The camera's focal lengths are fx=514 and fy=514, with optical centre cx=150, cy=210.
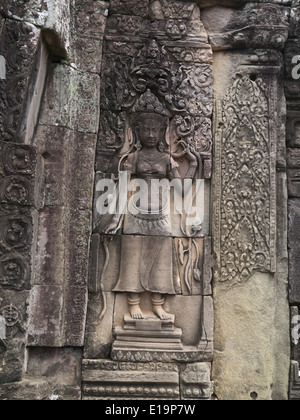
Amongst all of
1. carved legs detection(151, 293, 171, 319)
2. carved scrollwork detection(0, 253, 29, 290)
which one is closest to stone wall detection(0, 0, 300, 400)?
carved scrollwork detection(0, 253, 29, 290)

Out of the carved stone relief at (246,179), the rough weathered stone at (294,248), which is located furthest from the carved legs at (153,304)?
the rough weathered stone at (294,248)

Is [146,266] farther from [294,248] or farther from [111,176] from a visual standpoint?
[294,248]

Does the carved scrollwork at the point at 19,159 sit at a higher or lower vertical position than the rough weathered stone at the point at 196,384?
higher

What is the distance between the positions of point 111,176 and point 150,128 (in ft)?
2.05

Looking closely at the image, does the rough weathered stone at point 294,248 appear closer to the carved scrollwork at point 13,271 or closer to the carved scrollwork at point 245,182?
the carved scrollwork at point 245,182

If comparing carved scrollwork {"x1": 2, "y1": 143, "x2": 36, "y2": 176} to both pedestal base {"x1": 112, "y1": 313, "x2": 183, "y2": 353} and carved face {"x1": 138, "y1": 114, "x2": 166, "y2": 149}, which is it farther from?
pedestal base {"x1": 112, "y1": 313, "x2": 183, "y2": 353}

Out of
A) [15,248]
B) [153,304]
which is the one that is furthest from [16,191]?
[153,304]

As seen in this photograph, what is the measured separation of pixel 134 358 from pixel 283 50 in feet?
11.7

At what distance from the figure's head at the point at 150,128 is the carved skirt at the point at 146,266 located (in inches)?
38.3

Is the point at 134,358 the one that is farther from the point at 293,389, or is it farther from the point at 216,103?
the point at 216,103

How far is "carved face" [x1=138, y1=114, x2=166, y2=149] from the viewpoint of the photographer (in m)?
5.20

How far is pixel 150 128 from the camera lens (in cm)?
520

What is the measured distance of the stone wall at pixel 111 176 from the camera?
4512mm
